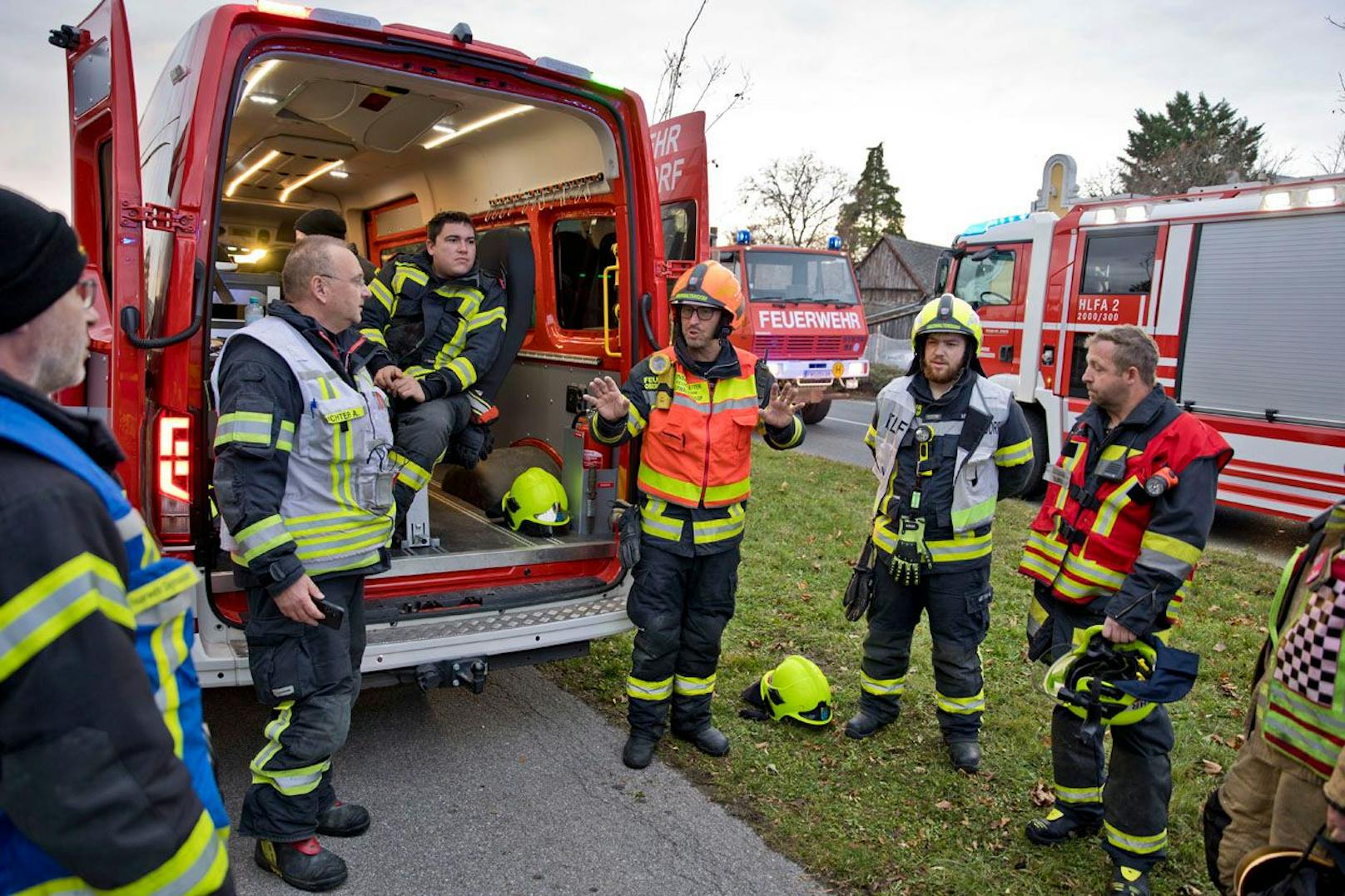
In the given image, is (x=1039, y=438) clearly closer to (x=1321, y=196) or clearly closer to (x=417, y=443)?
(x=1321, y=196)

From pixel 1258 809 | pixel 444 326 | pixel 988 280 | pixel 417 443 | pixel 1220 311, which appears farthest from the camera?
pixel 988 280

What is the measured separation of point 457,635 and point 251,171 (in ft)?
17.2

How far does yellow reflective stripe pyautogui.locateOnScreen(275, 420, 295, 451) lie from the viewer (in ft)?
8.80

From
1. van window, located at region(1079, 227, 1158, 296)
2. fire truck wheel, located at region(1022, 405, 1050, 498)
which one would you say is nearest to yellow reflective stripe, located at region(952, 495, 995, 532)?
van window, located at region(1079, 227, 1158, 296)

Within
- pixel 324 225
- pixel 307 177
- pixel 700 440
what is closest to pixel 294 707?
pixel 700 440

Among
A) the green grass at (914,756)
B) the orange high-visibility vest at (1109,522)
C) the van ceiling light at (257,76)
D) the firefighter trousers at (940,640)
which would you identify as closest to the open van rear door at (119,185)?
the van ceiling light at (257,76)

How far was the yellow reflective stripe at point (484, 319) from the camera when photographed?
434 cm

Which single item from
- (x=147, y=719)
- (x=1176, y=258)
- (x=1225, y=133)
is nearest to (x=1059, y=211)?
(x=1176, y=258)

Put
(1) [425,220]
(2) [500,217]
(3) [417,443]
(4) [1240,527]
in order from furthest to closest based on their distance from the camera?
1. (4) [1240,527]
2. (1) [425,220]
3. (2) [500,217]
4. (3) [417,443]

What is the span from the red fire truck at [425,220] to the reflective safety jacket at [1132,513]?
1712 millimetres

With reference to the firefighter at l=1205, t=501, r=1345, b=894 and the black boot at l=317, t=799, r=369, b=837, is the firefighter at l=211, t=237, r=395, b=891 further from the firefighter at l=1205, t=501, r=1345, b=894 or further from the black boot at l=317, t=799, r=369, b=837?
the firefighter at l=1205, t=501, r=1345, b=894

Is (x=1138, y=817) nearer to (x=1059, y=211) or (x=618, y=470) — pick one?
(x=618, y=470)

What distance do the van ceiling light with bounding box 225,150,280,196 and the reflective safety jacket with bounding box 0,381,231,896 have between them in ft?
19.7

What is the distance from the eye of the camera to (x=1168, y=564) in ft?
9.32
